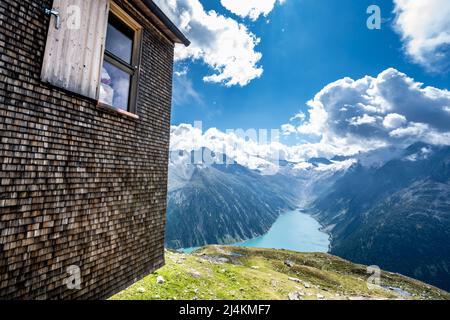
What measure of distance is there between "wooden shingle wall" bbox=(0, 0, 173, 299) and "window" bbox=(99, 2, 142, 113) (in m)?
0.50

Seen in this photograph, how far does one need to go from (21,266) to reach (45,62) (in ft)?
16.1

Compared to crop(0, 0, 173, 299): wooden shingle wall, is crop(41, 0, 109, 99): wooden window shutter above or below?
above

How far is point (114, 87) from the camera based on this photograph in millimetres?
8984

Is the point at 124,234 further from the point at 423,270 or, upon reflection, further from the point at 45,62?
the point at 423,270

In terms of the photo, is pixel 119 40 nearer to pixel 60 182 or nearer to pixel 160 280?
pixel 60 182

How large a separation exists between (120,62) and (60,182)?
4902mm

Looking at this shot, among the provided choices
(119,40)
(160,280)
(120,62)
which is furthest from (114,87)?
(160,280)

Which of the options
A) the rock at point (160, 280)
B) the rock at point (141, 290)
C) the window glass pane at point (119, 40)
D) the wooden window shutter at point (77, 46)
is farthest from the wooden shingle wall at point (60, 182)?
the rock at point (160, 280)

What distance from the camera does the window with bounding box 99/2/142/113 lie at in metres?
8.64

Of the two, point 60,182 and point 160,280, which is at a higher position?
point 60,182

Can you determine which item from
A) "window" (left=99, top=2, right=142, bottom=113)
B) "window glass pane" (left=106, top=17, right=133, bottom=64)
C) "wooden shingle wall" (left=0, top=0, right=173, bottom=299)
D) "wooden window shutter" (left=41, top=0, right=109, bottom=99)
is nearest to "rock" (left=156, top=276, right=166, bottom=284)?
"wooden shingle wall" (left=0, top=0, right=173, bottom=299)

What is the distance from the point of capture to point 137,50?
988 cm

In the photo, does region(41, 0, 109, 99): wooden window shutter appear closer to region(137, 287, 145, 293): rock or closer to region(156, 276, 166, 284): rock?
region(137, 287, 145, 293): rock
